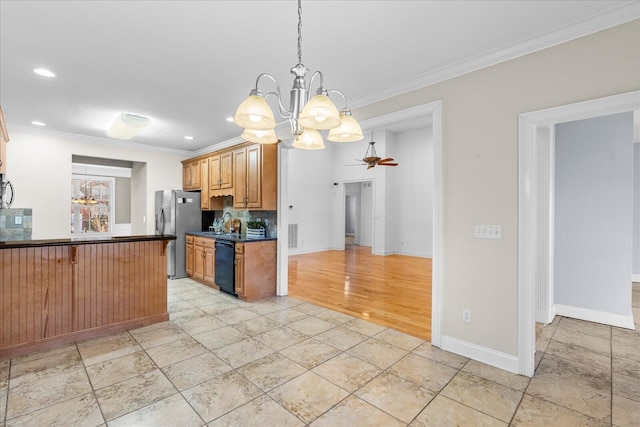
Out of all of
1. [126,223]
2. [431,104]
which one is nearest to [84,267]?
[431,104]

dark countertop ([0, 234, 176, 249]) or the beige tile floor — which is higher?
dark countertop ([0, 234, 176, 249])

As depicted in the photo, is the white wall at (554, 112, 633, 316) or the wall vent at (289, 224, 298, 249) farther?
the wall vent at (289, 224, 298, 249)

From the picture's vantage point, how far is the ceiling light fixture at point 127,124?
177 inches

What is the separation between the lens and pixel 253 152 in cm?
497

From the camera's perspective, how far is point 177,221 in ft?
19.4

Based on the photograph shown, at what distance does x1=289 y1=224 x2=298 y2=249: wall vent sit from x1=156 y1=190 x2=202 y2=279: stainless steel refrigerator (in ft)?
10.3

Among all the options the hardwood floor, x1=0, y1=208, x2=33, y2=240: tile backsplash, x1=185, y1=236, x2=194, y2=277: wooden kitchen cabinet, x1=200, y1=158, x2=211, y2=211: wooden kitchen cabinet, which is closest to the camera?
the hardwood floor

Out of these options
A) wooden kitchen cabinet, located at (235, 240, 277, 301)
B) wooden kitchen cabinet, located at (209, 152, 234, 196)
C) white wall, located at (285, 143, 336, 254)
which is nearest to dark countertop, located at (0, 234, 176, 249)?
wooden kitchen cabinet, located at (235, 240, 277, 301)

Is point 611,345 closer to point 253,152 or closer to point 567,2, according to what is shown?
point 567,2

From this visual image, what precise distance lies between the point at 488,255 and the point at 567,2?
1890 mm

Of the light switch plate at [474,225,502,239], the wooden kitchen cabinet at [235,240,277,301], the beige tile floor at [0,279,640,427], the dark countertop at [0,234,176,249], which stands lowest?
the beige tile floor at [0,279,640,427]

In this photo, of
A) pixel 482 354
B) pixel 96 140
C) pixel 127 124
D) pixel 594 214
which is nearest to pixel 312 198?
pixel 96 140

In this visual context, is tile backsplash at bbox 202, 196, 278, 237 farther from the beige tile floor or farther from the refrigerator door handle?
the beige tile floor

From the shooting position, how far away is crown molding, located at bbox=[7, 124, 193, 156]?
505 centimetres
